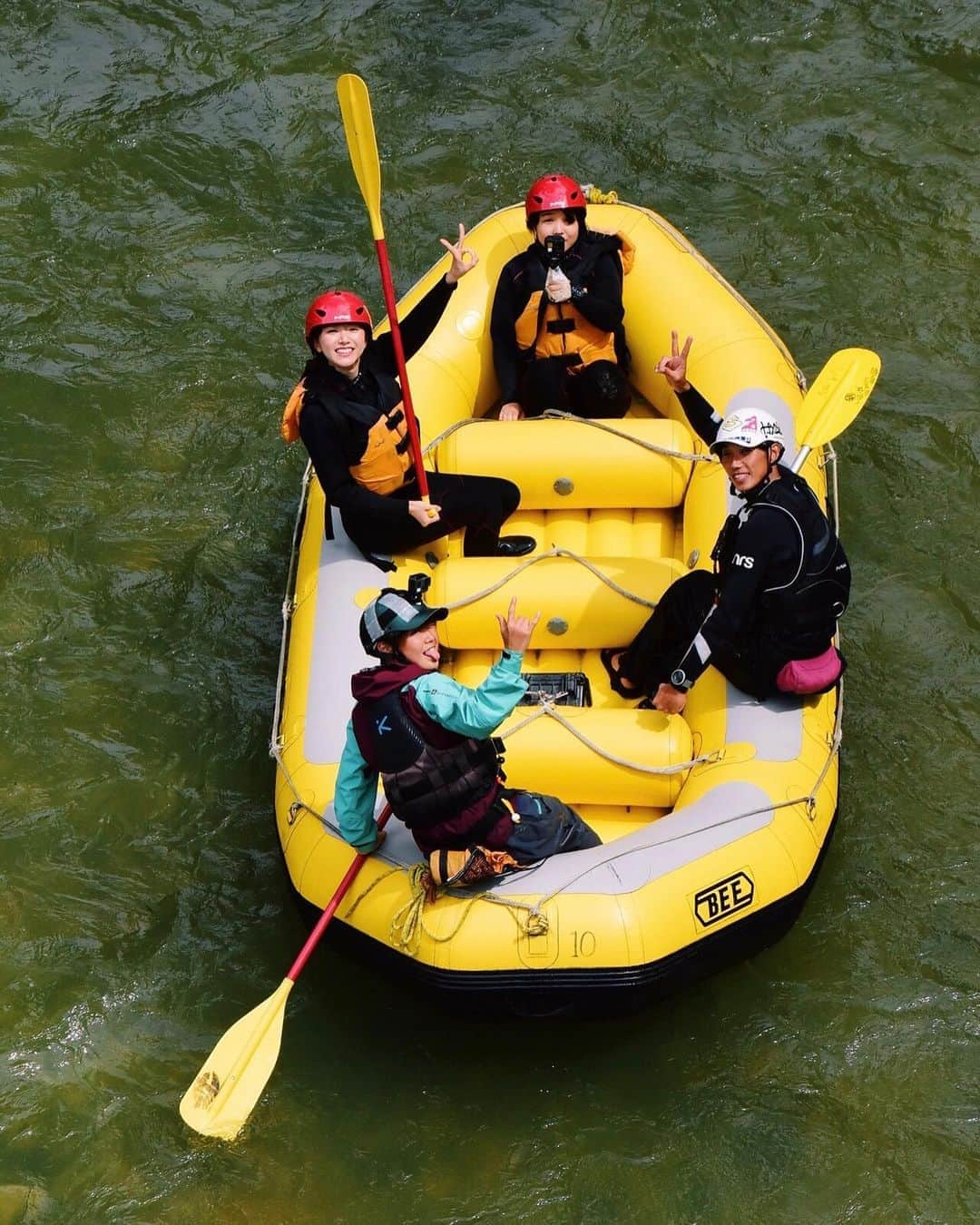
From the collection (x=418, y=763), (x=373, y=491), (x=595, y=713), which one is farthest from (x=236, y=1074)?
(x=373, y=491)

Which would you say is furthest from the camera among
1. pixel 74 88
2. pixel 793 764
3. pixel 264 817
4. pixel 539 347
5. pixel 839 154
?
pixel 74 88

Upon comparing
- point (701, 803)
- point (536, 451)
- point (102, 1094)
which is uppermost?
point (536, 451)

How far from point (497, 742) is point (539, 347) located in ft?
6.54

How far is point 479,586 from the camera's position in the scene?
15.0 ft

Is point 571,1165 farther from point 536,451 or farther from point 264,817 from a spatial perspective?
point 536,451

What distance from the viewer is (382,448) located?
4598 mm

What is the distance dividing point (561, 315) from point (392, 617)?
2140mm

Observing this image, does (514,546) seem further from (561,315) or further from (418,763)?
(418,763)

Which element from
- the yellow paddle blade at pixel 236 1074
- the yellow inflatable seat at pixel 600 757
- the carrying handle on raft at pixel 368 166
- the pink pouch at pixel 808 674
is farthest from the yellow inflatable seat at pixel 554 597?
the yellow paddle blade at pixel 236 1074

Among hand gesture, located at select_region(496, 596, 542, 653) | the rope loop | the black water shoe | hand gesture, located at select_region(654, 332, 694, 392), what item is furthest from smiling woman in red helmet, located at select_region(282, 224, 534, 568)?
hand gesture, located at select_region(496, 596, 542, 653)

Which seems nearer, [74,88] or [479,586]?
[479,586]

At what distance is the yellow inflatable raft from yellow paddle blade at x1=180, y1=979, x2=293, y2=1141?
34 centimetres

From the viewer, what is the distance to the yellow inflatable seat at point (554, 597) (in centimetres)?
456

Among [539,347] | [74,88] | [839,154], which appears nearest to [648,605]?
[539,347]
